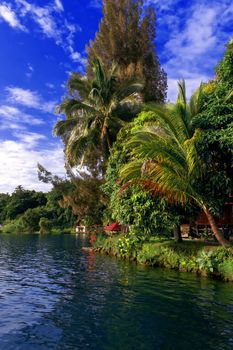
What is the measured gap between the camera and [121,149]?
26.6 metres

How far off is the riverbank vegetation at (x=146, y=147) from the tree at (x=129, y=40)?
104 mm

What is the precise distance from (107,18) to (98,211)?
20261 millimetres

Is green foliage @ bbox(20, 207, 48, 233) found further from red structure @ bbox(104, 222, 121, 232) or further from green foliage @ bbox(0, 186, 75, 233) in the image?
red structure @ bbox(104, 222, 121, 232)

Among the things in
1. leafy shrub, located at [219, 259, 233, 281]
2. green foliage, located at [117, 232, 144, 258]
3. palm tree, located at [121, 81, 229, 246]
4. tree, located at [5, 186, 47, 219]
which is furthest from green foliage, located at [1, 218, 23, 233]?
leafy shrub, located at [219, 259, 233, 281]

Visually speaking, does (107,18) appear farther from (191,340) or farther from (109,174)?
(191,340)

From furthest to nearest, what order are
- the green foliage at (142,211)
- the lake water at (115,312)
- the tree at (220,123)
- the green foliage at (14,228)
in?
the green foliage at (14,228)
the green foliage at (142,211)
the tree at (220,123)
the lake water at (115,312)

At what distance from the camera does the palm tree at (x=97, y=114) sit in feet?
102

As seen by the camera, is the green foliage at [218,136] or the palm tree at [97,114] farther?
the palm tree at [97,114]

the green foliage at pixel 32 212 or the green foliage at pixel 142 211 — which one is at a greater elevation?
the green foliage at pixel 32 212

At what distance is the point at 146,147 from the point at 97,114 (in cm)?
1444

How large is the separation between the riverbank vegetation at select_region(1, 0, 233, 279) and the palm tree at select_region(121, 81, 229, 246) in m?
0.05

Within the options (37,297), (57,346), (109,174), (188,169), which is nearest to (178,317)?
(57,346)

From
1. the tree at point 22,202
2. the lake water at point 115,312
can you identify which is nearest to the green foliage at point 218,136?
the lake water at point 115,312

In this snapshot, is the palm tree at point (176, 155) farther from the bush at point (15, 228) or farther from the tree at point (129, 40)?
the bush at point (15, 228)
